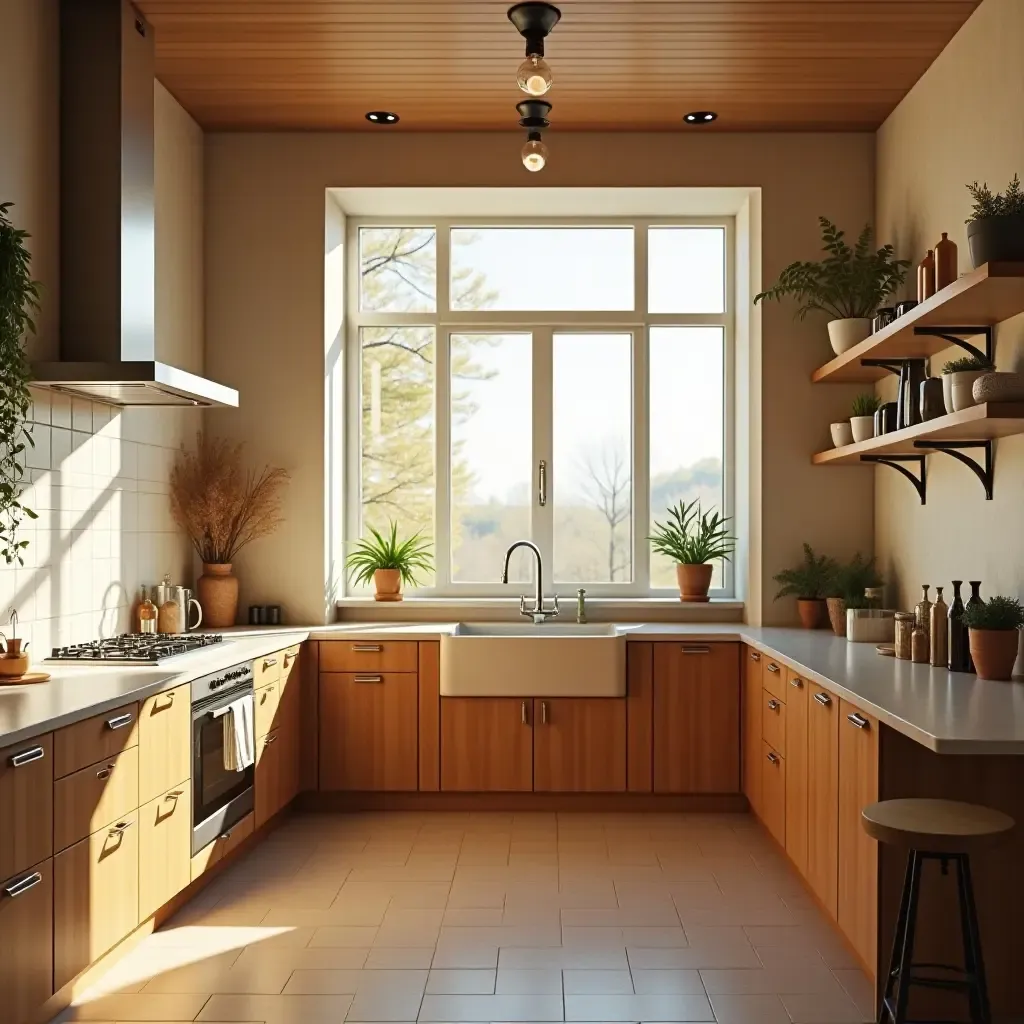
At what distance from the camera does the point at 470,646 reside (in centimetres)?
481

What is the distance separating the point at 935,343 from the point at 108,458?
125 inches

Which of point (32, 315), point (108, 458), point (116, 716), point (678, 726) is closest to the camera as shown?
point (116, 716)

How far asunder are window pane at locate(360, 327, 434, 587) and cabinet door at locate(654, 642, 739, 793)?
1.65 meters

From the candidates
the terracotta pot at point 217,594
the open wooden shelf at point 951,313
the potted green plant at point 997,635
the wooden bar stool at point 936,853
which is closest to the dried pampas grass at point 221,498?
the terracotta pot at point 217,594

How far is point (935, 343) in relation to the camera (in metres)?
3.99

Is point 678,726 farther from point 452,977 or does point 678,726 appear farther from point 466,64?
point 466,64

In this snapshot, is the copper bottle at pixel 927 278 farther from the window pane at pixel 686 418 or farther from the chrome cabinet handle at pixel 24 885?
the chrome cabinet handle at pixel 24 885

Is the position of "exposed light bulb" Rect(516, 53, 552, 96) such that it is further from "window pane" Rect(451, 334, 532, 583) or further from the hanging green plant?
"window pane" Rect(451, 334, 532, 583)

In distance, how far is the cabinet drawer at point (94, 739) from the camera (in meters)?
2.69

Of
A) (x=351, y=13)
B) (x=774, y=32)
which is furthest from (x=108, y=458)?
(x=774, y=32)

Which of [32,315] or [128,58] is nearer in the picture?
[32,315]

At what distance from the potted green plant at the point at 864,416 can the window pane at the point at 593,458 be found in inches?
48.0

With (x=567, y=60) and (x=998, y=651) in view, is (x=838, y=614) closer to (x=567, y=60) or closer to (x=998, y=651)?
(x=998, y=651)

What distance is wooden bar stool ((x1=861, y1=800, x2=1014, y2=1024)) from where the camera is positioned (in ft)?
7.90
